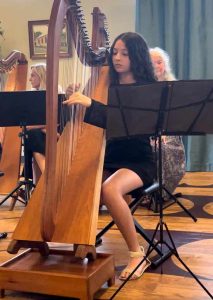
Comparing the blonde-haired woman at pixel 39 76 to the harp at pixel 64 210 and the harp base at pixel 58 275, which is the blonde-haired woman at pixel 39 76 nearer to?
the harp at pixel 64 210

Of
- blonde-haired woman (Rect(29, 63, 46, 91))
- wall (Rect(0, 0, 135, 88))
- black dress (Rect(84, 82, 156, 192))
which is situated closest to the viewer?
black dress (Rect(84, 82, 156, 192))

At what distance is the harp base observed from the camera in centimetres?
168

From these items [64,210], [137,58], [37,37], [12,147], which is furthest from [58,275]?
[37,37]

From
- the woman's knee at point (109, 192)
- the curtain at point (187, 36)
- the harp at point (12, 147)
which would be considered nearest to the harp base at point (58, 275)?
the woman's knee at point (109, 192)

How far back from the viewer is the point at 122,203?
2.02 meters

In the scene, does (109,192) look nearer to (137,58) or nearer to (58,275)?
(58,275)

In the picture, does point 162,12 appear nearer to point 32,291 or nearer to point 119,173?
point 119,173

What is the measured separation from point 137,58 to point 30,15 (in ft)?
11.6

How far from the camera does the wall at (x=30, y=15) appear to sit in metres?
5.12

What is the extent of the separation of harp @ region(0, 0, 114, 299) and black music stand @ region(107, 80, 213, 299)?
193mm

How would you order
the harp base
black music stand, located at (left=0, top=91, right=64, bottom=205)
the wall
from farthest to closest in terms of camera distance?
the wall, black music stand, located at (left=0, top=91, right=64, bottom=205), the harp base

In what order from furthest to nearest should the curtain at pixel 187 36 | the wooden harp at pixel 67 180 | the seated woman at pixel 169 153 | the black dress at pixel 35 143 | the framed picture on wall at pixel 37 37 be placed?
the framed picture on wall at pixel 37 37 → the curtain at pixel 187 36 → the black dress at pixel 35 143 → the seated woman at pixel 169 153 → the wooden harp at pixel 67 180

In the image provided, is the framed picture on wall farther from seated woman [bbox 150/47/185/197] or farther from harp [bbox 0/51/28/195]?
seated woman [bbox 150/47/185/197]

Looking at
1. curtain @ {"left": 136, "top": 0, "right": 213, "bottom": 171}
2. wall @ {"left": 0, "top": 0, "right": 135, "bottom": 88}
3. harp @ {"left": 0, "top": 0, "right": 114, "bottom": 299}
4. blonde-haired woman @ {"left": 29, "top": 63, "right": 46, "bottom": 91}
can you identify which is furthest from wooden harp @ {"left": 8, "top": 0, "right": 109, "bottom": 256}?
wall @ {"left": 0, "top": 0, "right": 135, "bottom": 88}
